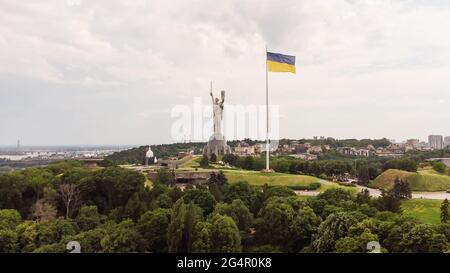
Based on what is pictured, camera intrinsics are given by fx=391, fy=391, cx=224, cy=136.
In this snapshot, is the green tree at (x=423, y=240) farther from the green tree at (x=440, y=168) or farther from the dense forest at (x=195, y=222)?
the green tree at (x=440, y=168)

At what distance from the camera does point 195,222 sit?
9.09 metres

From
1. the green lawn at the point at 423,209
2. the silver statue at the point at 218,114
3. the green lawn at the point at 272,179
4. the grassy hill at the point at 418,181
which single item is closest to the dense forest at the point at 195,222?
the green lawn at the point at 423,209

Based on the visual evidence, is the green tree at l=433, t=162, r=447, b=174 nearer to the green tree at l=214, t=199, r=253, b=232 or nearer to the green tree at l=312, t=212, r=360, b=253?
the green tree at l=214, t=199, r=253, b=232

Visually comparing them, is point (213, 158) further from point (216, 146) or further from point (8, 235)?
point (8, 235)

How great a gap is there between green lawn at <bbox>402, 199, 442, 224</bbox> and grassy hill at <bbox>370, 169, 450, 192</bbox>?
11.5 feet

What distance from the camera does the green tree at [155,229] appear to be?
939 cm

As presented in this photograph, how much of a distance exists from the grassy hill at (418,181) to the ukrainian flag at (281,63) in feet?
26.0

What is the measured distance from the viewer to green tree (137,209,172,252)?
30.8 ft

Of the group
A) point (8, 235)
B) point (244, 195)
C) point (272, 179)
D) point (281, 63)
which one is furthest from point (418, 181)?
point (8, 235)

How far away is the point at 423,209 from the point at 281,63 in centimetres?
743

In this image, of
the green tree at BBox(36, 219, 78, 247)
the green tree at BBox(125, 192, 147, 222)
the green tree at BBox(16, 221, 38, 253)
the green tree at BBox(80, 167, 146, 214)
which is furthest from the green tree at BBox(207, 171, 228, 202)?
the green tree at BBox(16, 221, 38, 253)
